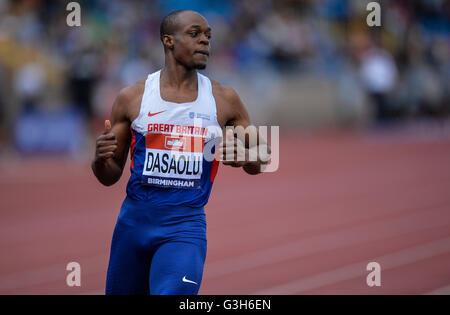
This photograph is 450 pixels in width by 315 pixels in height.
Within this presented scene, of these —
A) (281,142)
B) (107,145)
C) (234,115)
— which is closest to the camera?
(107,145)

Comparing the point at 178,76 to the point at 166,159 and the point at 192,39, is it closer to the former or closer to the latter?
the point at 192,39

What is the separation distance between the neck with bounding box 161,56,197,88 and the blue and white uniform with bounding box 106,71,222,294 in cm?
12

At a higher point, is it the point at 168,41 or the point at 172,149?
the point at 168,41

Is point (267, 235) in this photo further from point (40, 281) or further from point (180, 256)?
point (180, 256)

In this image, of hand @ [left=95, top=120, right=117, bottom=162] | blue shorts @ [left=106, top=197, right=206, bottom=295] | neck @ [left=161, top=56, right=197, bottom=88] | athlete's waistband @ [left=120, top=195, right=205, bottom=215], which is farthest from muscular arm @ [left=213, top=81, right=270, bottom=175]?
hand @ [left=95, top=120, right=117, bottom=162]

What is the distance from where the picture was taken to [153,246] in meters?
4.40

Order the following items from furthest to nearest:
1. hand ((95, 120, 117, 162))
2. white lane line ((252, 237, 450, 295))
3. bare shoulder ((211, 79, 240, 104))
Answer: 1. white lane line ((252, 237, 450, 295))
2. bare shoulder ((211, 79, 240, 104))
3. hand ((95, 120, 117, 162))

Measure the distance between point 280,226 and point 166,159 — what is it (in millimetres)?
5730

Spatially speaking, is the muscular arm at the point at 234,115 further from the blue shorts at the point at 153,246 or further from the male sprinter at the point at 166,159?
the blue shorts at the point at 153,246

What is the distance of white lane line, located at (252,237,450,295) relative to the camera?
7.03m

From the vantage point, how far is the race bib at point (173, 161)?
14.6 ft

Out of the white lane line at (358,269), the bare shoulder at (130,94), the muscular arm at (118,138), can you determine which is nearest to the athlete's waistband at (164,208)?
the muscular arm at (118,138)

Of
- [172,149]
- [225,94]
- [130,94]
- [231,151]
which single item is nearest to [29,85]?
[130,94]

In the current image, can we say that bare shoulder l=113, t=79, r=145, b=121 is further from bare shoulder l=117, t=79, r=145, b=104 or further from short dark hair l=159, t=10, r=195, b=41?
short dark hair l=159, t=10, r=195, b=41
